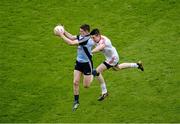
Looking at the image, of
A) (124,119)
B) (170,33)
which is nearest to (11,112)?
(124,119)

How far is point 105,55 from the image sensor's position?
18188mm

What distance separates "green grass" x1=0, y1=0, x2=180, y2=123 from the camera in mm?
17839

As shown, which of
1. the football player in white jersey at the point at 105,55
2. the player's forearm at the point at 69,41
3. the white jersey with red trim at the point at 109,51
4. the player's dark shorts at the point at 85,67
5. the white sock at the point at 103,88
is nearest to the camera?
the player's forearm at the point at 69,41

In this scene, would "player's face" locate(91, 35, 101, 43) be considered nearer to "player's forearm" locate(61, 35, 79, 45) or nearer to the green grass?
"player's forearm" locate(61, 35, 79, 45)

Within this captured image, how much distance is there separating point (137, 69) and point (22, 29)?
6.15 meters

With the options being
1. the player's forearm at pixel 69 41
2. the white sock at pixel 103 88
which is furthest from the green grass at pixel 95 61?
the player's forearm at pixel 69 41

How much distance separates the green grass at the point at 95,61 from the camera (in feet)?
58.5

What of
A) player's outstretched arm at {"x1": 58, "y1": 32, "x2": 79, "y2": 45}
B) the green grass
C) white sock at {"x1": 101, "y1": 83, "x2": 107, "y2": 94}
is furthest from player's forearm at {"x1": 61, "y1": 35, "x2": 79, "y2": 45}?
the green grass

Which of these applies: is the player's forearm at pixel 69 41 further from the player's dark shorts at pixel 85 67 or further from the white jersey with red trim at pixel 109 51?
the white jersey with red trim at pixel 109 51

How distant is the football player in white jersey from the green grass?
761 millimetres

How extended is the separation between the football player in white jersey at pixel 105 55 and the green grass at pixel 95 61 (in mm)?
761

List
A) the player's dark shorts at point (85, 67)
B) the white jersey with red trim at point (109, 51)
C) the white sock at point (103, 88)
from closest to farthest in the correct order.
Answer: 1. the player's dark shorts at point (85, 67)
2. the white jersey with red trim at point (109, 51)
3. the white sock at point (103, 88)

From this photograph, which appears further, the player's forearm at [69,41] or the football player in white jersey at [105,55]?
the football player in white jersey at [105,55]

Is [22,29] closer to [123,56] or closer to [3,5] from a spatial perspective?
[3,5]
